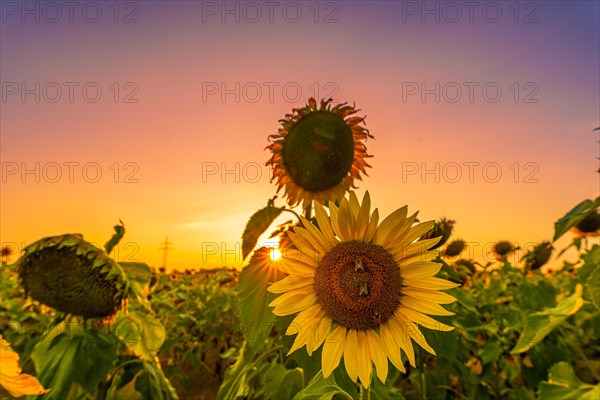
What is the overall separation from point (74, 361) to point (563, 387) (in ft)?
6.83

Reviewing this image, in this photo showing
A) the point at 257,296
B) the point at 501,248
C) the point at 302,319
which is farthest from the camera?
the point at 501,248

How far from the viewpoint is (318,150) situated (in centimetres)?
202

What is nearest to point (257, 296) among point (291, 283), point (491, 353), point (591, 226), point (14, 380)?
point (291, 283)

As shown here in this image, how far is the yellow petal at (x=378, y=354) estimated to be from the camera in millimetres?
1236

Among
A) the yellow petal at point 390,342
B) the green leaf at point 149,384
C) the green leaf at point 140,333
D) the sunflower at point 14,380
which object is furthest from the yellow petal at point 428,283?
the green leaf at point 149,384

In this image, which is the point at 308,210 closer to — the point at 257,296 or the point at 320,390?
the point at 257,296

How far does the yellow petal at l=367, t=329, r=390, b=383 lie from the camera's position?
4.06 feet

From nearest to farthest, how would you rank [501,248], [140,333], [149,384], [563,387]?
[563,387], [140,333], [149,384], [501,248]

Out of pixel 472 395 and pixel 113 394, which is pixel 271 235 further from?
pixel 472 395

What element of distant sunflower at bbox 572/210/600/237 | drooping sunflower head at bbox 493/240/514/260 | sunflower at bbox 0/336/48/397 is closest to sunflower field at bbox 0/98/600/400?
sunflower at bbox 0/336/48/397

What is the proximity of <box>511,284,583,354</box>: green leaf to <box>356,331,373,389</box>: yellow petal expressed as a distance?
2.68ft

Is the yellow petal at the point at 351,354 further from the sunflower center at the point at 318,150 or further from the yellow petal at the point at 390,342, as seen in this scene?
the sunflower center at the point at 318,150

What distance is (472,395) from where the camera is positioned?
3285mm

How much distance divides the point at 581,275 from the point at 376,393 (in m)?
1.36
